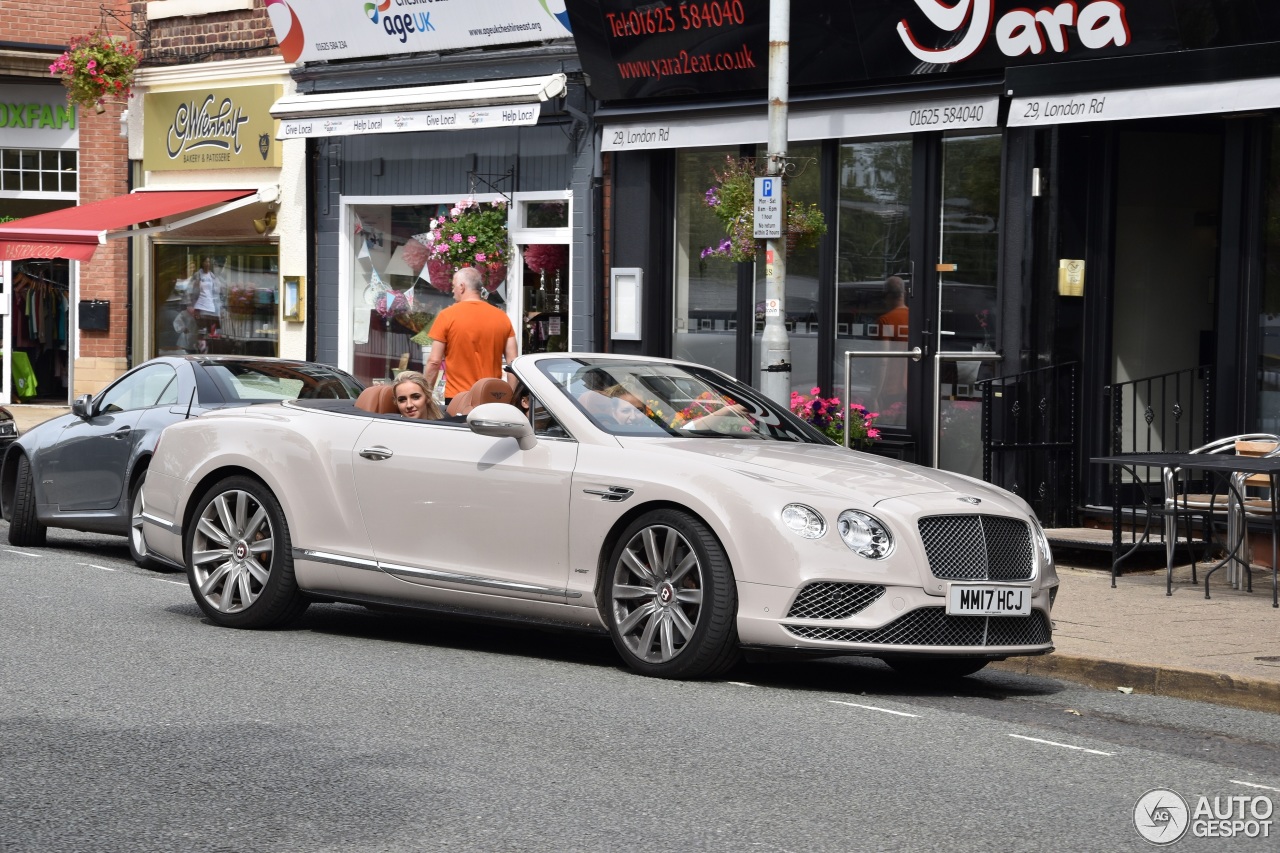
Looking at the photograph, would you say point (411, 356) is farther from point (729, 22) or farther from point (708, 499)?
point (708, 499)

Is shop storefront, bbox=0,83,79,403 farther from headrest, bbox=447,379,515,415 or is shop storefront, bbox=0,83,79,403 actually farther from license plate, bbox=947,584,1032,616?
license plate, bbox=947,584,1032,616

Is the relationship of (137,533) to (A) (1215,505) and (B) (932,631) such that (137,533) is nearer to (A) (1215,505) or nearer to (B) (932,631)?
(B) (932,631)

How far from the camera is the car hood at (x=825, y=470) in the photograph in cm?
754

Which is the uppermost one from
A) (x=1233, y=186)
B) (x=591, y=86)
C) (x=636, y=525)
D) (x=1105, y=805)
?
(x=591, y=86)

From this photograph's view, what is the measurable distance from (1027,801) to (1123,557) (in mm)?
6076

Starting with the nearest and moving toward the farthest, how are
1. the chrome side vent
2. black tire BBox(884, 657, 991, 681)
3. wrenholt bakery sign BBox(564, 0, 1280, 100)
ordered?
the chrome side vent < black tire BBox(884, 657, 991, 681) < wrenholt bakery sign BBox(564, 0, 1280, 100)

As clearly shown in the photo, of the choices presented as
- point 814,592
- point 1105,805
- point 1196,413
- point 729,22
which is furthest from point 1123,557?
point 729,22

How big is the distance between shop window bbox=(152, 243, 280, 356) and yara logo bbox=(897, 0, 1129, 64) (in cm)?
975

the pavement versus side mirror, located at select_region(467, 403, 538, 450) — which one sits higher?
side mirror, located at select_region(467, 403, 538, 450)

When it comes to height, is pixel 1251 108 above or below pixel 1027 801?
above

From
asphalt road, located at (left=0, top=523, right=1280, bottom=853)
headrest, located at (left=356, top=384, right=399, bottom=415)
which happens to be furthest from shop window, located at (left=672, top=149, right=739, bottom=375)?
asphalt road, located at (left=0, top=523, right=1280, bottom=853)

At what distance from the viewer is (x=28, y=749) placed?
6125 millimetres

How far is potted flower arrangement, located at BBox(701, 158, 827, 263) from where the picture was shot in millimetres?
14719

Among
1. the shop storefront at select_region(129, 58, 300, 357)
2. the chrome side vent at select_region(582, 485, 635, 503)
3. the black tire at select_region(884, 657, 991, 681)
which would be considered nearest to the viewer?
the chrome side vent at select_region(582, 485, 635, 503)
